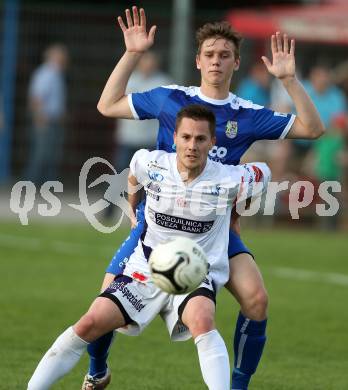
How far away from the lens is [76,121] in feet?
75.2

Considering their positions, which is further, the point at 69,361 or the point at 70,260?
the point at 70,260

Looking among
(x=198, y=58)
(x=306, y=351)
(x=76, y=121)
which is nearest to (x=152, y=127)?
(x=76, y=121)

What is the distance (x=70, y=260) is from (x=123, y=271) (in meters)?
7.53

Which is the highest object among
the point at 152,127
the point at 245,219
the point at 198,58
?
the point at 198,58

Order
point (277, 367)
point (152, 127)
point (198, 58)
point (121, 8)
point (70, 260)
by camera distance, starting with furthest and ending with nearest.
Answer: point (121, 8)
point (152, 127)
point (70, 260)
point (277, 367)
point (198, 58)

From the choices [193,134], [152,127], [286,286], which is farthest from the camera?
[152,127]

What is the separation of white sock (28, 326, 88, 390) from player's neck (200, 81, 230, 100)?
1769 mm

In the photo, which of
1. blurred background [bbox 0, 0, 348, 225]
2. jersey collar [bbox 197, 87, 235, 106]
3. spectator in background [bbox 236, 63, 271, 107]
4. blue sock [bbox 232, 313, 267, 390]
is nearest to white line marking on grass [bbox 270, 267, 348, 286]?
spectator in background [bbox 236, 63, 271, 107]

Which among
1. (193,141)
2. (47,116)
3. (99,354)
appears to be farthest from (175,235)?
(47,116)

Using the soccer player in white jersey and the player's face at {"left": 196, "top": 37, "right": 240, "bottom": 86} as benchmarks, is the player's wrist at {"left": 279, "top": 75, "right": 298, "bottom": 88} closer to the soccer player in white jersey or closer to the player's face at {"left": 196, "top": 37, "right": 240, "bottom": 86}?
the player's face at {"left": 196, "top": 37, "right": 240, "bottom": 86}

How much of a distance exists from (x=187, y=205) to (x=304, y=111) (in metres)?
1.01

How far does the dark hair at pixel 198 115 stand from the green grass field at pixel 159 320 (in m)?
1.99

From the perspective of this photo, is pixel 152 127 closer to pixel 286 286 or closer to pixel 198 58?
pixel 286 286

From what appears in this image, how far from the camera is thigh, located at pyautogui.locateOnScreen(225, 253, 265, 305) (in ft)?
25.8
